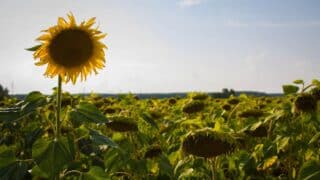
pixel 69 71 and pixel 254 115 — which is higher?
pixel 69 71

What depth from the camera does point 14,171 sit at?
2.65m

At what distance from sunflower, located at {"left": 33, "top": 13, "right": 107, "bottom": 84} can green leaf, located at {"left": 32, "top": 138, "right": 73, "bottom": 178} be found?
0.49 meters

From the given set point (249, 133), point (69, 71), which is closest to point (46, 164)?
point (69, 71)

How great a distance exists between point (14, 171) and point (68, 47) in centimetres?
75

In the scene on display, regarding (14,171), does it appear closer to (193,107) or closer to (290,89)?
(290,89)

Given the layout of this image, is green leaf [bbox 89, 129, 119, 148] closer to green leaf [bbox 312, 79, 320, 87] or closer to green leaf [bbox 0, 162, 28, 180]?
green leaf [bbox 0, 162, 28, 180]

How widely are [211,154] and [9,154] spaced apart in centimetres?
111

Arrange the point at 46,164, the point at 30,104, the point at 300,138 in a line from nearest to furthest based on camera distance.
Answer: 1. the point at 46,164
2. the point at 30,104
3. the point at 300,138

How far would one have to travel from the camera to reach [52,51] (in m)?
2.84

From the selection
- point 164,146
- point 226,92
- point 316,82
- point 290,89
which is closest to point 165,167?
point 290,89

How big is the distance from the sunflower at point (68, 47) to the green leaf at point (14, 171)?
0.54 meters

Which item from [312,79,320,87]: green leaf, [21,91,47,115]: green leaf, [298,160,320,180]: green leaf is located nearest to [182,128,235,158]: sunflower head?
[298,160,320,180]: green leaf

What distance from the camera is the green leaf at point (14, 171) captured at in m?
2.62

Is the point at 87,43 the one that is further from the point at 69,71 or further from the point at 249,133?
the point at 249,133
